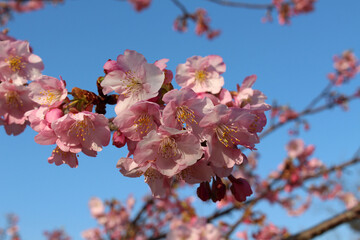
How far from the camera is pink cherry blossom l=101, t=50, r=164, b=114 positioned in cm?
127

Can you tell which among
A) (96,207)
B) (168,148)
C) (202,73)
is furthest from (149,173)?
(96,207)

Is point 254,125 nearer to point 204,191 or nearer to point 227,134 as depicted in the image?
point 227,134

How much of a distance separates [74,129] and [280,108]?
7.11 m

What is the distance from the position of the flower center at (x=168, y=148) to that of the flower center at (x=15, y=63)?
4.03 feet

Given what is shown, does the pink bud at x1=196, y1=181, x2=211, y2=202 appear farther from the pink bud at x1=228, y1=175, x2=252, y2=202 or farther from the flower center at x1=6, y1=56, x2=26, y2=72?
the flower center at x1=6, y1=56, x2=26, y2=72

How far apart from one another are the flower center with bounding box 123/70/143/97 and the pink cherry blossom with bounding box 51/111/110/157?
0.53ft

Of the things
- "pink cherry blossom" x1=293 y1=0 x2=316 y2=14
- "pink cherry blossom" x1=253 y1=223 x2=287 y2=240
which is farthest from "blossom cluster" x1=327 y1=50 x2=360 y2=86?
"pink cherry blossom" x1=253 y1=223 x2=287 y2=240

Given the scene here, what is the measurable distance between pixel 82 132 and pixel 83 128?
0.02 metres

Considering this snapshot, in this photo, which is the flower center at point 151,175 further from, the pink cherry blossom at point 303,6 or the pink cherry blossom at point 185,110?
the pink cherry blossom at point 303,6

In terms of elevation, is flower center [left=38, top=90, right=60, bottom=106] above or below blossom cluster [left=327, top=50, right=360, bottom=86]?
below

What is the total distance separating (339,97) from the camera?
6.53m

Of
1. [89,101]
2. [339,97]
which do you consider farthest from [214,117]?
[339,97]

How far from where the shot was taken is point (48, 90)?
148 centimetres

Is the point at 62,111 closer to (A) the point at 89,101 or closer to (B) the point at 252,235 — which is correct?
(A) the point at 89,101
